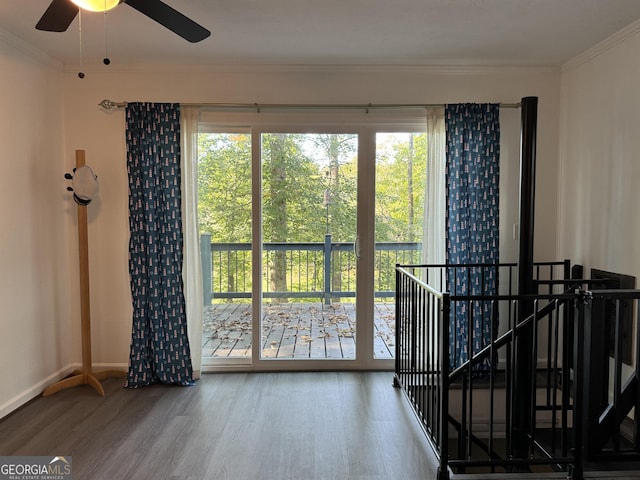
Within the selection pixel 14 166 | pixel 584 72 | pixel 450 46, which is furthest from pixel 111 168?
pixel 584 72

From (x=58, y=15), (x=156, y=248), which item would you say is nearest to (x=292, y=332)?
(x=156, y=248)

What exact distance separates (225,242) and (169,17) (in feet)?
6.47

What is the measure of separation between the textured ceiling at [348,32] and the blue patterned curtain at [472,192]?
0.49 meters

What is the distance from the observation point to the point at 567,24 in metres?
2.62

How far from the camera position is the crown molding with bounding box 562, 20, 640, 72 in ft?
8.63

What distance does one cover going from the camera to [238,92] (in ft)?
11.0

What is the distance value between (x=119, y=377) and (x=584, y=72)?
14.7 feet

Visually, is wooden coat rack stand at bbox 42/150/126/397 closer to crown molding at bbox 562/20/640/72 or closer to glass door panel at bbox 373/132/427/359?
glass door panel at bbox 373/132/427/359

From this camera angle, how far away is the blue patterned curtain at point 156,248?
3207 mm

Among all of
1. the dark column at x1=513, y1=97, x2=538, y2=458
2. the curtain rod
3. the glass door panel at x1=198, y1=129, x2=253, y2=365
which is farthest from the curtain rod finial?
the dark column at x1=513, y1=97, x2=538, y2=458

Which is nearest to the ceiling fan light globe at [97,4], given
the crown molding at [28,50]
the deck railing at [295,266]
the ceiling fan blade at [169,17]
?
the ceiling fan blade at [169,17]

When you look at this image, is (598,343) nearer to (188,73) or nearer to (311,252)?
(311,252)

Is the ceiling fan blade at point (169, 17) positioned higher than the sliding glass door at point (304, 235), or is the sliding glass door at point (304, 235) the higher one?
the ceiling fan blade at point (169, 17)

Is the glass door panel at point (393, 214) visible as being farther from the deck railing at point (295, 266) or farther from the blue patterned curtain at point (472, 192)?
the blue patterned curtain at point (472, 192)
